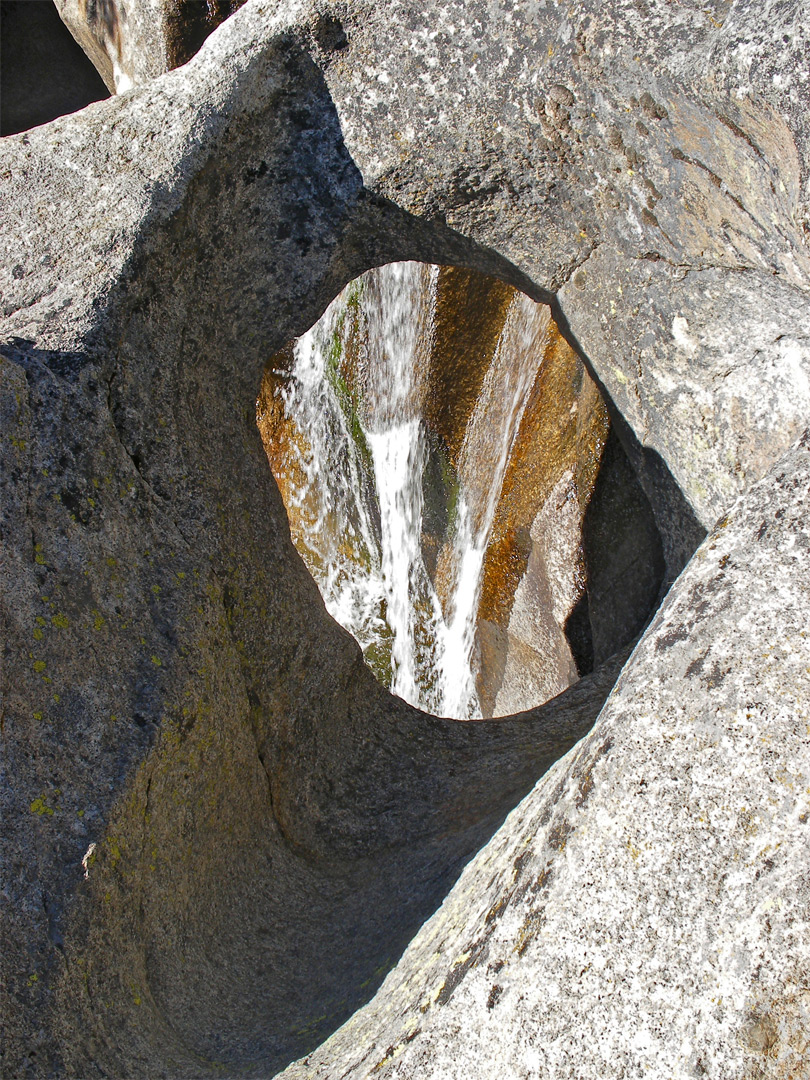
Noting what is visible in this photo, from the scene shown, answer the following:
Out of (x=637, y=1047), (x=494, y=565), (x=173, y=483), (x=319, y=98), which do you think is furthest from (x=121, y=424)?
(x=494, y=565)

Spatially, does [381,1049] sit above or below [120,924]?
below

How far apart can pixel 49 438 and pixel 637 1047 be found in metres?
1.32

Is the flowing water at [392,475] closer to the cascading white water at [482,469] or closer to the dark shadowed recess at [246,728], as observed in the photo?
the cascading white water at [482,469]

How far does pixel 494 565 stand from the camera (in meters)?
3.93

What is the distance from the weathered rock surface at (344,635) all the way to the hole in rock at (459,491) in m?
1.03

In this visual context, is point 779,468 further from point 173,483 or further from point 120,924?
point 120,924

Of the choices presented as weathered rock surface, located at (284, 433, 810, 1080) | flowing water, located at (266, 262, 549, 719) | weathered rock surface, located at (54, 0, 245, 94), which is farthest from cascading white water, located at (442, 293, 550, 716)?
weathered rock surface, located at (284, 433, 810, 1080)

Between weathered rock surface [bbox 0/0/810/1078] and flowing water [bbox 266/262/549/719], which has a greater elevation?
flowing water [bbox 266/262/549/719]

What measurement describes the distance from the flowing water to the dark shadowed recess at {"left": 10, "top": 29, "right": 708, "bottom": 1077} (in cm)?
165

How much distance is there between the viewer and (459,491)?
4176 millimetres

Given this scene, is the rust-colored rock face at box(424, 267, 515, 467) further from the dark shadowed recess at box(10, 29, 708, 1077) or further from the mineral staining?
the dark shadowed recess at box(10, 29, 708, 1077)

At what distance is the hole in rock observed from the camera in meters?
3.29

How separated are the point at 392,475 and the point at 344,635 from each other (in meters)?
2.19


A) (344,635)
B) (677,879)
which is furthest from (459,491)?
(677,879)
